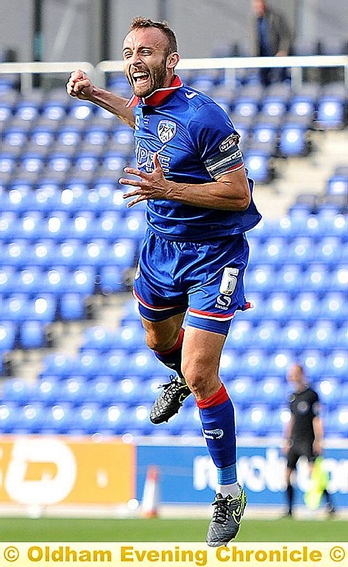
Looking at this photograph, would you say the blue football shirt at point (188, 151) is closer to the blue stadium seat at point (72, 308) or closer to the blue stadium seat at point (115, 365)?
the blue stadium seat at point (115, 365)

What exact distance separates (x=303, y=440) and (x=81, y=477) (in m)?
2.55

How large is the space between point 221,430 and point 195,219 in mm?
1011

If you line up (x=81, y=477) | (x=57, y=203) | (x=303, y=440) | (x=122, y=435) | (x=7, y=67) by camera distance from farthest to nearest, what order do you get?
(x=7, y=67), (x=57, y=203), (x=122, y=435), (x=81, y=477), (x=303, y=440)

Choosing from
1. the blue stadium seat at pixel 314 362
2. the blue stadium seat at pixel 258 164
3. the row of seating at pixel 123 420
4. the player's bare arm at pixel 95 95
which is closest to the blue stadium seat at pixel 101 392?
the row of seating at pixel 123 420

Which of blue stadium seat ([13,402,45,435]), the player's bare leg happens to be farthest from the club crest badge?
blue stadium seat ([13,402,45,435])

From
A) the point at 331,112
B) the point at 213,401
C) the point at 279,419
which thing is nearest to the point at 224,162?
the point at 213,401

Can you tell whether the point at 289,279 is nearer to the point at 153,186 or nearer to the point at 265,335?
the point at 265,335

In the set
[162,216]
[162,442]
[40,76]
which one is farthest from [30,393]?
[162,216]

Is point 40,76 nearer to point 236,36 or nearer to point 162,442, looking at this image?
point 236,36

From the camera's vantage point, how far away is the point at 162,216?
6.15 m

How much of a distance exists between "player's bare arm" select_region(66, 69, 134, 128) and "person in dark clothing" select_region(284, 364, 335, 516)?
6.87m

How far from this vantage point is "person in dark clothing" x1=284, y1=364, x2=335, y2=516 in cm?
1309
